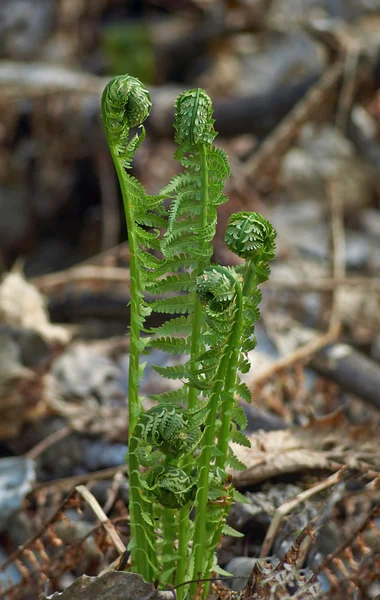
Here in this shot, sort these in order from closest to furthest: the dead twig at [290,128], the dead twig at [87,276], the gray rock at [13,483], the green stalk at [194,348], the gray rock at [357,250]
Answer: the green stalk at [194,348], the gray rock at [13,483], the dead twig at [87,276], the dead twig at [290,128], the gray rock at [357,250]

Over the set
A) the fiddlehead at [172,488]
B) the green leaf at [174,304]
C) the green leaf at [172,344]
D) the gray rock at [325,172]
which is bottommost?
the fiddlehead at [172,488]

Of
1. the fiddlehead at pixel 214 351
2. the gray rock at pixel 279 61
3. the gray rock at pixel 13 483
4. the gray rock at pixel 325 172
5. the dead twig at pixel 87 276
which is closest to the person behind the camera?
the fiddlehead at pixel 214 351

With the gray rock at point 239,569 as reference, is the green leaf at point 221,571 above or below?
below

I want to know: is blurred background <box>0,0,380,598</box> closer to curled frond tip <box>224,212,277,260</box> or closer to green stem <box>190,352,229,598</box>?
green stem <box>190,352,229,598</box>

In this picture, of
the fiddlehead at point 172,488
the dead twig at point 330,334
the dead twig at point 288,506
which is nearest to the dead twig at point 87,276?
the dead twig at point 330,334

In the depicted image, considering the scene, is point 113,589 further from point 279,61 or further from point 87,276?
point 279,61

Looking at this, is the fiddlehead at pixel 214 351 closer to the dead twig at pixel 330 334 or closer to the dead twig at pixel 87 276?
the dead twig at pixel 330 334

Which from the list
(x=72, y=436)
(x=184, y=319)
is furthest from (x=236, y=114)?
(x=184, y=319)

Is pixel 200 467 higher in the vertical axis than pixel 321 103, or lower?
lower

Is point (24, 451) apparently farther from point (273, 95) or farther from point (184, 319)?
point (273, 95)
